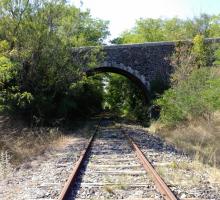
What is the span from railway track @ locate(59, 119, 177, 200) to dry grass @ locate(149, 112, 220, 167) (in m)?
1.69

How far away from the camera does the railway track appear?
6316 mm

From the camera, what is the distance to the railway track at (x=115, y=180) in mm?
6316

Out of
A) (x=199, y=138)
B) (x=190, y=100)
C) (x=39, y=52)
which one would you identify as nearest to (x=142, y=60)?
(x=190, y=100)

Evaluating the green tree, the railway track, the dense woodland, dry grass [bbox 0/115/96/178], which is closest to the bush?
the dense woodland

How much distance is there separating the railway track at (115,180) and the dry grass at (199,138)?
5.53ft

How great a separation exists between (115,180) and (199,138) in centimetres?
661

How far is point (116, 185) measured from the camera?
22.5ft

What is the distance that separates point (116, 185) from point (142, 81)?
77.8 feet

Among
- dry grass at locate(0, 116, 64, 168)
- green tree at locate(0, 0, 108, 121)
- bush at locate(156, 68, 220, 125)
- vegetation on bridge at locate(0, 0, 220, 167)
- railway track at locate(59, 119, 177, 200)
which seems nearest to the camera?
railway track at locate(59, 119, 177, 200)

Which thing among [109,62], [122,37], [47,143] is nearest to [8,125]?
[47,143]

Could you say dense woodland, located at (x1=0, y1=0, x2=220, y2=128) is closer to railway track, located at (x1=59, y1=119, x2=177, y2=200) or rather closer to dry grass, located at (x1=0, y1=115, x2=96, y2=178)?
dry grass, located at (x1=0, y1=115, x2=96, y2=178)

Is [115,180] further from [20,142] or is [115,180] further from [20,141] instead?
[20,141]

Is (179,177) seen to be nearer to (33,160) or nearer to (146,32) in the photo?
(33,160)

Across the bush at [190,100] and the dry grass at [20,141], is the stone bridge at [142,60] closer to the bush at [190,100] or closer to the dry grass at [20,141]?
the bush at [190,100]
